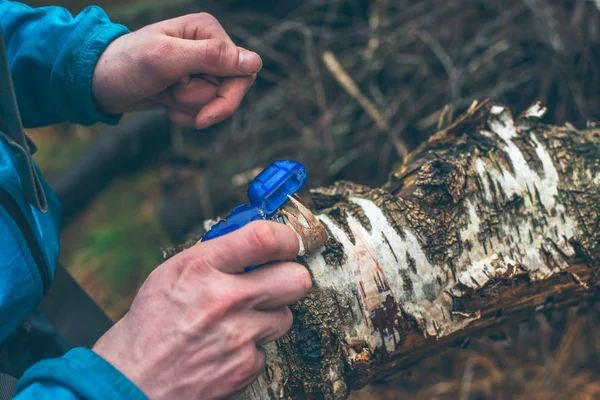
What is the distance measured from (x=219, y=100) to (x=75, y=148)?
3532 mm

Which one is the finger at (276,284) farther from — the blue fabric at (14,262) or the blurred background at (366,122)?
the blurred background at (366,122)

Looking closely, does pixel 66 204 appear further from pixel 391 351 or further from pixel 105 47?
pixel 391 351

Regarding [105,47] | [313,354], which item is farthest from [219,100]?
[313,354]

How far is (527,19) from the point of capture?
2662 mm

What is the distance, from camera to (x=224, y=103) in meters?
1.34

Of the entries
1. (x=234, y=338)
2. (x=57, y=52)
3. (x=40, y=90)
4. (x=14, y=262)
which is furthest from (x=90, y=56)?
(x=234, y=338)

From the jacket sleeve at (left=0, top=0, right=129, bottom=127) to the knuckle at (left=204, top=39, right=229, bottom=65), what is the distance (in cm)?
38

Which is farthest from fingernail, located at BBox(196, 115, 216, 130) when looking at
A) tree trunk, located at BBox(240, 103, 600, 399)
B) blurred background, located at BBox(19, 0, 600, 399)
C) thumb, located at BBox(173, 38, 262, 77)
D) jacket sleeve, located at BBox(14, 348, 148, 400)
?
blurred background, located at BBox(19, 0, 600, 399)

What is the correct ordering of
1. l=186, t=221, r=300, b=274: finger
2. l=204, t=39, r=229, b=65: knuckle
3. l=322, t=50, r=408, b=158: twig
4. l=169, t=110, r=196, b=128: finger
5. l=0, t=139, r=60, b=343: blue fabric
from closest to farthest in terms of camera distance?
l=186, t=221, r=300, b=274: finger → l=0, t=139, r=60, b=343: blue fabric → l=204, t=39, r=229, b=65: knuckle → l=169, t=110, r=196, b=128: finger → l=322, t=50, r=408, b=158: twig

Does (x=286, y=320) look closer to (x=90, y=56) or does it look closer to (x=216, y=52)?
(x=216, y=52)

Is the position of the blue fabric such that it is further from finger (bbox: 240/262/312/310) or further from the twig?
the twig

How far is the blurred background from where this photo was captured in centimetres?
242

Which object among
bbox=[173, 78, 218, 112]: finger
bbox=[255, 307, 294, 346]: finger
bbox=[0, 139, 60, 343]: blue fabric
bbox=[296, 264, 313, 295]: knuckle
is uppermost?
bbox=[173, 78, 218, 112]: finger

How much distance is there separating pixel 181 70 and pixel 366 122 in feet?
5.52
